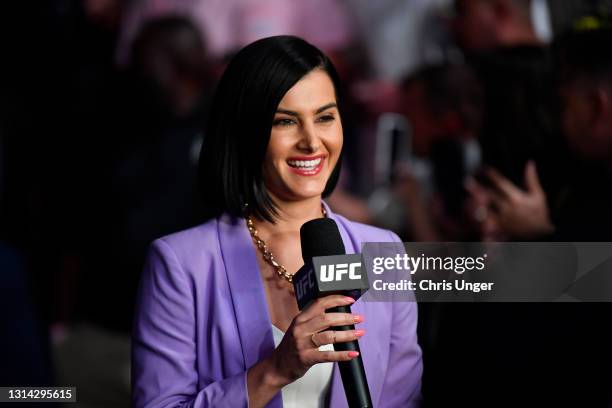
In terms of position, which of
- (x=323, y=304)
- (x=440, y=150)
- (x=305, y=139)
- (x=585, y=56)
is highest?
(x=440, y=150)

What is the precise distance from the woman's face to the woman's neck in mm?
39

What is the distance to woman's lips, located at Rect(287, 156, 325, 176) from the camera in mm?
1622

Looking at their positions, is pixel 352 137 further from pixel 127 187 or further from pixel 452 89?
pixel 127 187

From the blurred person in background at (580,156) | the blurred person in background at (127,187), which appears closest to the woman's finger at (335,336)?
the blurred person in background at (580,156)

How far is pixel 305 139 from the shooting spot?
1604 millimetres

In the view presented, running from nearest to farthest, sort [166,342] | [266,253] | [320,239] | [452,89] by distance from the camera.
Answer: [320,239] < [166,342] < [266,253] < [452,89]

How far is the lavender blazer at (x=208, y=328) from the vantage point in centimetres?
157

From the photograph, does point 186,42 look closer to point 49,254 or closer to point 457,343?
point 49,254

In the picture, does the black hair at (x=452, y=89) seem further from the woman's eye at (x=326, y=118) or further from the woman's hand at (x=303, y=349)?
the woman's hand at (x=303, y=349)

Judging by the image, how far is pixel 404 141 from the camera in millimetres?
4461

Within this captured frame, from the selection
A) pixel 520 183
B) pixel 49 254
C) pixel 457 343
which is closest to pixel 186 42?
pixel 49 254

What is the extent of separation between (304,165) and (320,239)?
0.69 feet

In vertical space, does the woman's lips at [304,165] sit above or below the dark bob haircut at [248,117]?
below

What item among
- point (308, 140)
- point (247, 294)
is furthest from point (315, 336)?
point (308, 140)
